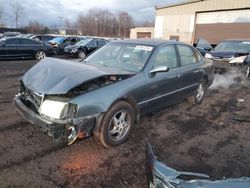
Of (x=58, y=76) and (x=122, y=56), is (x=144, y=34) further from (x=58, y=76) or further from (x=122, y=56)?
(x=58, y=76)

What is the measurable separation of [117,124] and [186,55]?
2.69 m

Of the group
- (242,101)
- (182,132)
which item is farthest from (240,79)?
(182,132)

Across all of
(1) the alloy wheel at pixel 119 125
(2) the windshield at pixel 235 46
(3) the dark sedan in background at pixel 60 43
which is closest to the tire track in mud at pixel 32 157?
(1) the alloy wheel at pixel 119 125

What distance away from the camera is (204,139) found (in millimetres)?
4875

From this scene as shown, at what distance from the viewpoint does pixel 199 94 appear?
278 inches

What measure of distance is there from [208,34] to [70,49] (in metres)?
16.6

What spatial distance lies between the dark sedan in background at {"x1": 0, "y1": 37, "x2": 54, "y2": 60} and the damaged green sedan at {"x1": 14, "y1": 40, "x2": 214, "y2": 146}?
1070cm

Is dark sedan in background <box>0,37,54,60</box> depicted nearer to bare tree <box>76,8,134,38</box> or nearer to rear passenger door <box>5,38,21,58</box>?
rear passenger door <box>5,38,21,58</box>

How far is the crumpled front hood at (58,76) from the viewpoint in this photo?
3820mm

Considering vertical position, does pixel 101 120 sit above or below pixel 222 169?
above

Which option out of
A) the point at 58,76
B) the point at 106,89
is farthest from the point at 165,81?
the point at 58,76

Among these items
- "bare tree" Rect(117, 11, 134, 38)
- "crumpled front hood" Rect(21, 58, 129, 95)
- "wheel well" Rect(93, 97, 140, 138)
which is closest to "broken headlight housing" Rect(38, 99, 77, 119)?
"crumpled front hood" Rect(21, 58, 129, 95)

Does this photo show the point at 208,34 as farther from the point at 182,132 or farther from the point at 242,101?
the point at 182,132

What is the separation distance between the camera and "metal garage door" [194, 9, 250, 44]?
26.2m
